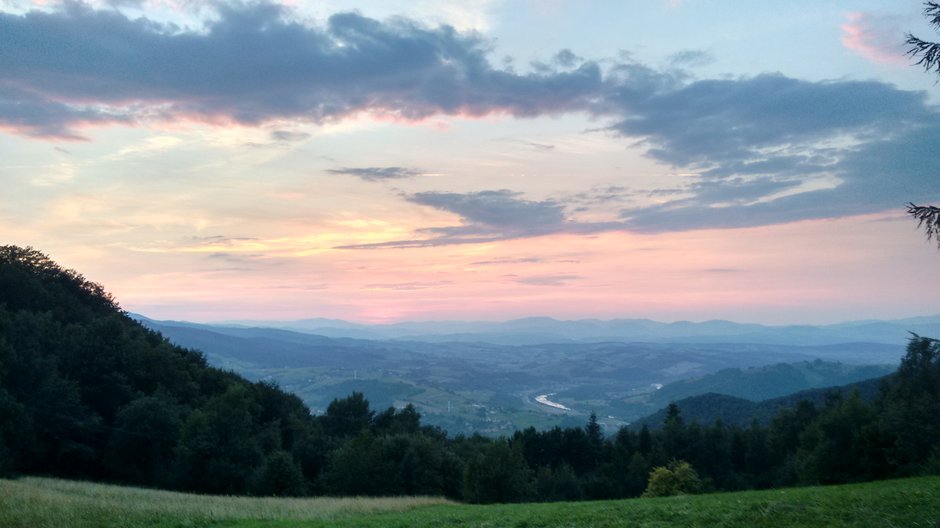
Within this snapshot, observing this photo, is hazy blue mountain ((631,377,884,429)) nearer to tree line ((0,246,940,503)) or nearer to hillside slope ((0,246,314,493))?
tree line ((0,246,940,503))

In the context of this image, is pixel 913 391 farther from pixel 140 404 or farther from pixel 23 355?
pixel 23 355

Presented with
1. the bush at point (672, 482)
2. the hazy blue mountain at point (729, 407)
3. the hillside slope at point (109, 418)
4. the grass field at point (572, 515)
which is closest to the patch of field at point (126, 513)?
the grass field at point (572, 515)

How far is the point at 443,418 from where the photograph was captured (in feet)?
591

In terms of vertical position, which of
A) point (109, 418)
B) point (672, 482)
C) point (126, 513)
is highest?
point (126, 513)

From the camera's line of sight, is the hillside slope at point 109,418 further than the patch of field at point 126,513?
Yes

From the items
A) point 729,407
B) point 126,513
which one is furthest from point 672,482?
point 729,407

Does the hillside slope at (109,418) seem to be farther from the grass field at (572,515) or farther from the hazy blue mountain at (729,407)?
the hazy blue mountain at (729,407)

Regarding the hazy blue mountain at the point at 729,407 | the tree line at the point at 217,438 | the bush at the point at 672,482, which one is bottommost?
the hazy blue mountain at the point at 729,407

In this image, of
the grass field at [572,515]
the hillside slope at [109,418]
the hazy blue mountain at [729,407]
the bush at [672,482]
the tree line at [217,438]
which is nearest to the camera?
the grass field at [572,515]

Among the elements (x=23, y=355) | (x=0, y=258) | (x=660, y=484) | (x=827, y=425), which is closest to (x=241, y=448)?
(x=23, y=355)

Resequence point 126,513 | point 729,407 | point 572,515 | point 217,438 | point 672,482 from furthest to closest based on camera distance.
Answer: point 729,407
point 672,482
point 217,438
point 126,513
point 572,515

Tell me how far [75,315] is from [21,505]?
203ft

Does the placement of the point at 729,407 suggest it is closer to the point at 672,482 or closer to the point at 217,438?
the point at 672,482

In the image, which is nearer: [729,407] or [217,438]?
[217,438]
